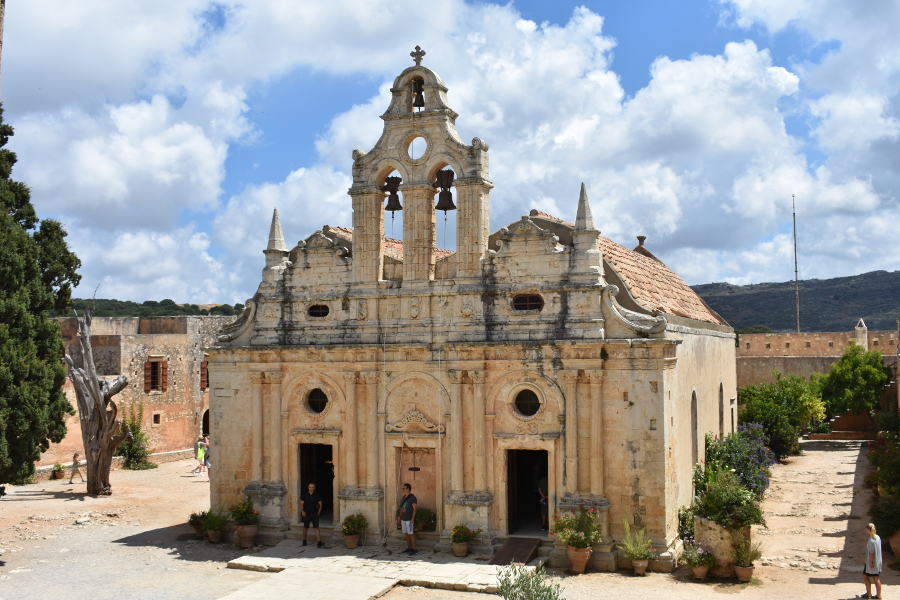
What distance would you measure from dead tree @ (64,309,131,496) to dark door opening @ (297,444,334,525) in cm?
920

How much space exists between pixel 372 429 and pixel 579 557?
225 inches

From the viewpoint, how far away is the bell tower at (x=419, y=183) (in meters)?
19.7

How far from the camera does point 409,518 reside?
62.6 ft

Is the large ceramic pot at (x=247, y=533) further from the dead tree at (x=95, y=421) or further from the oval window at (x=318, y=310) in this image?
the dead tree at (x=95, y=421)

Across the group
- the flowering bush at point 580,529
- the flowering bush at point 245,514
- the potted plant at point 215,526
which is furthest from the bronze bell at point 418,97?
the potted plant at point 215,526

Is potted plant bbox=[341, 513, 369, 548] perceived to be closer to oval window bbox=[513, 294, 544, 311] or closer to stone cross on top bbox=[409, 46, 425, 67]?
oval window bbox=[513, 294, 544, 311]

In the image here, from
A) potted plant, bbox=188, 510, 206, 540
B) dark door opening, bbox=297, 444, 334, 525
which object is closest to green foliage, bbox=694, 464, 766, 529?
dark door opening, bbox=297, 444, 334, 525

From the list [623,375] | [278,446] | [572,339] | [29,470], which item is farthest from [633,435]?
[29,470]

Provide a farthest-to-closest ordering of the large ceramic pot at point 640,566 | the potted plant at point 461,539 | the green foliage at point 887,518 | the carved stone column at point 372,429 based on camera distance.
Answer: the carved stone column at point 372,429 < the potted plant at point 461,539 < the green foliage at point 887,518 < the large ceramic pot at point 640,566

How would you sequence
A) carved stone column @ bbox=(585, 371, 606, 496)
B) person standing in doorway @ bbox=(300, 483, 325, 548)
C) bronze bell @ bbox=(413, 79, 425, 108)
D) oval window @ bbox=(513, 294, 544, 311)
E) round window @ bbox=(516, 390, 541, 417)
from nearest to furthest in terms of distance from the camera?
1. carved stone column @ bbox=(585, 371, 606, 496)
2. round window @ bbox=(516, 390, 541, 417)
3. oval window @ bbox=(513, 294, 544, 311)
4. person standing in doorway @ bbox=(300, 483, 325, 548)
5. bronze bell @ bbox=(413, 79, 425, 108)

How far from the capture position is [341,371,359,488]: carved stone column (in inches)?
794

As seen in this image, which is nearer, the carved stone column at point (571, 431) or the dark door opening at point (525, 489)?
the carved stone column at point (571, 431)

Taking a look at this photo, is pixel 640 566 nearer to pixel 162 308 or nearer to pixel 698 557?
pixel 698 557

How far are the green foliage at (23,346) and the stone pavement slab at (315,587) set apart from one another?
651 cm
